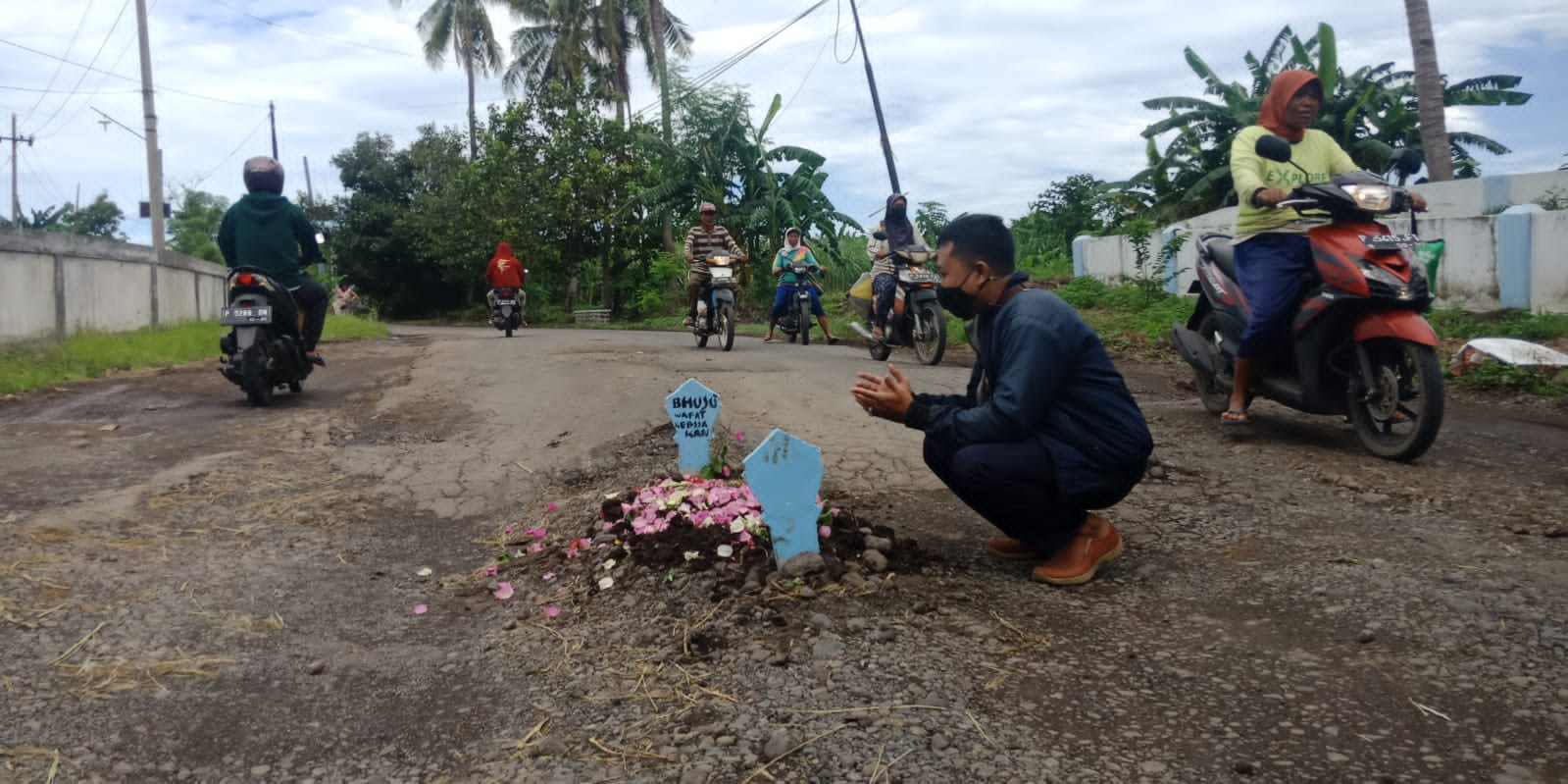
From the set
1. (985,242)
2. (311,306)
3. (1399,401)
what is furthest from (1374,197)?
(311,306)

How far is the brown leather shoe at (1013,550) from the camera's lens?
150 inches

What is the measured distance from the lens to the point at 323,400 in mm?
7863

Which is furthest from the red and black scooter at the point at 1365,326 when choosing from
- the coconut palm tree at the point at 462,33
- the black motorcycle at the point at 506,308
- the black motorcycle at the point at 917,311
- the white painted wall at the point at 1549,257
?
the coconut palm tree at the point at 462,33

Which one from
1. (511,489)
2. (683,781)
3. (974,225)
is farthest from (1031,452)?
(511,489)

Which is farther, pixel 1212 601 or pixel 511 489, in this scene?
pixel 511 489

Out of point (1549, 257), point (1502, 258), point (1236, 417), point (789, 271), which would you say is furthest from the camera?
point (789, 271)

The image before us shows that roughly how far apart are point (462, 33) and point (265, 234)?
3451cm

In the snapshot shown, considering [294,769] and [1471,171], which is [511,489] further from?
[1471,171]

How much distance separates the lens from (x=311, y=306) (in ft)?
26.4

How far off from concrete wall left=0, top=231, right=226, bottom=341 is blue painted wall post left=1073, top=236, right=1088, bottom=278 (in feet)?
48.4

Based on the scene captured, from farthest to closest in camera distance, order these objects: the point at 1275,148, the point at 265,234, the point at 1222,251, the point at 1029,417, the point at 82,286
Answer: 1. the point at 82,286
2. the point at 265,234
3. the point at 1222,251
4. the point at 1275,148
5. the point at 1029,417

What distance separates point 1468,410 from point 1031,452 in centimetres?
477

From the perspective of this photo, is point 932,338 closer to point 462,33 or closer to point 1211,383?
point 1211,383

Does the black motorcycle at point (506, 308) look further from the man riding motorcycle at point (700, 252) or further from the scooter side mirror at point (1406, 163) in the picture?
the scooter side mirror at point (1406, 163)
